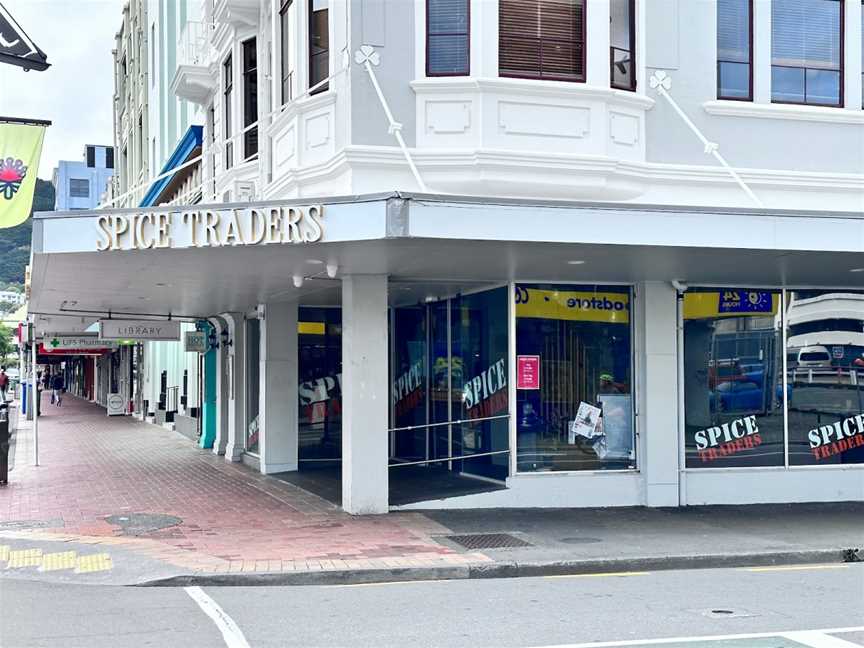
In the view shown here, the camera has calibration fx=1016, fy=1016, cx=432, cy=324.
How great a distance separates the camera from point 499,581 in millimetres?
9820

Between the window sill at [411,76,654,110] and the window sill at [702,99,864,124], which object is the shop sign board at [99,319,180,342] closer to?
the window sill at [411,76,654,110]

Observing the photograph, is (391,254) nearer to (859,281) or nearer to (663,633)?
(663,633)

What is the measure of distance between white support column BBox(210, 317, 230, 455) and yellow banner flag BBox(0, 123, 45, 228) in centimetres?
900

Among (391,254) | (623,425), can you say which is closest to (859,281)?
(623,425)

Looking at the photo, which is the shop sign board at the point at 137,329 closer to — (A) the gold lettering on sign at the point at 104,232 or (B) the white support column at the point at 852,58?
(A) the gold lettering on sign at the point at 104,232

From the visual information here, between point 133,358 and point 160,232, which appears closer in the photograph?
point 160,232

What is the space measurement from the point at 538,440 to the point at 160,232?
232 inches

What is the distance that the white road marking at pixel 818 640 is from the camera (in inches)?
274

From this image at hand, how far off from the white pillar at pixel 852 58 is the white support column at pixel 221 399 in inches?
507

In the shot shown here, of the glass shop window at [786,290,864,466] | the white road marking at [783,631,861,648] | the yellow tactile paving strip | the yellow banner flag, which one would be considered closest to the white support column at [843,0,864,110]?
the glass shop window at [786,290,864,466]

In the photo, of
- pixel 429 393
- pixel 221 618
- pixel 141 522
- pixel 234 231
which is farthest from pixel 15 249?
pixel 221 618

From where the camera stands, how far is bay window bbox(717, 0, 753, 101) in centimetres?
1454

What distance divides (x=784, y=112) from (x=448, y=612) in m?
9.49

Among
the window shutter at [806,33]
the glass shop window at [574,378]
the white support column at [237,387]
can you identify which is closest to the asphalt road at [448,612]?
the glass shop window at [574,378]
